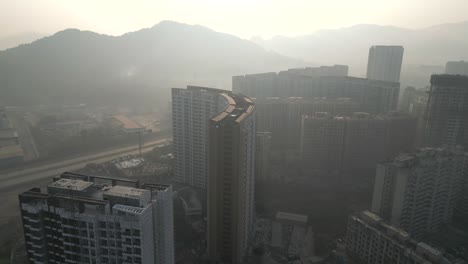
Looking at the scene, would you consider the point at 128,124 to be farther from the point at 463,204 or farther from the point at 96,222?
the point at 96,222

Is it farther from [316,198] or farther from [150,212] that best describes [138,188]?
[316,198]

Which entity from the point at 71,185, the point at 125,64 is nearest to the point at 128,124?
the point at 125,64

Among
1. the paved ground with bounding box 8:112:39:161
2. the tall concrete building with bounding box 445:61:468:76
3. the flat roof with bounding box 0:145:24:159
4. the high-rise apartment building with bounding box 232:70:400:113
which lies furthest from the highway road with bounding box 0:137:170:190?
the tall concrete building with bounding box 445:61:468:76

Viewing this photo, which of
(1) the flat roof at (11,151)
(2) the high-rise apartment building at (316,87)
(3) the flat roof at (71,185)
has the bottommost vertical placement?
(1) the flat roof at (11,151)

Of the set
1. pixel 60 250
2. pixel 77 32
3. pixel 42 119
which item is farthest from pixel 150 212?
pixel 77 32

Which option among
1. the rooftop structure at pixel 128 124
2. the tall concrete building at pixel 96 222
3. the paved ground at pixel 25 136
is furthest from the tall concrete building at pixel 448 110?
the paved ground at pixel 25 136

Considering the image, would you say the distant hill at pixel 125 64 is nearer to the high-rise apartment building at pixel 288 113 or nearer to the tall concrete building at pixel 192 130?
the high-rise apartment building at pixel 288 113

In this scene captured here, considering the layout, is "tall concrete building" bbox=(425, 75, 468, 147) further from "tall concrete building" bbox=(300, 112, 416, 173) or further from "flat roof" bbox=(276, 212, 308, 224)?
"flat roof" bbox=(276, 212, 308, 224)
